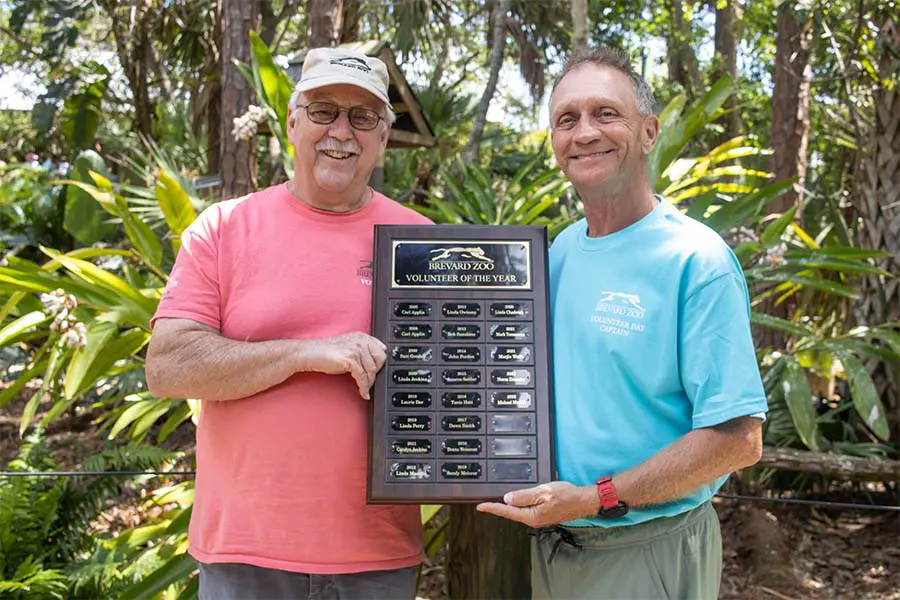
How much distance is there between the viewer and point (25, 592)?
3.49 metres

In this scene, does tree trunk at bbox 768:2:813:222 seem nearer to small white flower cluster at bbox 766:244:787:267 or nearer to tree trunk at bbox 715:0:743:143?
tree trunk at bbox 715:0:743:143

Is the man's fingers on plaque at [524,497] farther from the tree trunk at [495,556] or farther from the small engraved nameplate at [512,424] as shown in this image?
the tree trunk at [495,556]

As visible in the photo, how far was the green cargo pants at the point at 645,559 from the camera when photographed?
1832 mm

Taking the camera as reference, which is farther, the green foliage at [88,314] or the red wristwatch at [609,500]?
the green foliage at [88,314]

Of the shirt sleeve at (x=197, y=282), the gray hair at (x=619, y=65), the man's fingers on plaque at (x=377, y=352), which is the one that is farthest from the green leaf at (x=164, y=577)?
the gray hair at (x=619, y=65)

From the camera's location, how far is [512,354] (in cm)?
191

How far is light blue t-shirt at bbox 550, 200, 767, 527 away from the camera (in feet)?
5.51

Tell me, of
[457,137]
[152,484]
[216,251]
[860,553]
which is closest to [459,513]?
[216,251]

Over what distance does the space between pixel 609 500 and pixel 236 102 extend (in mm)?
3786

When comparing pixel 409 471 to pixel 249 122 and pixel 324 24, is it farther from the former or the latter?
pixel 324 24

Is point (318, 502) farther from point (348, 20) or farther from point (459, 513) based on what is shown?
point (348, 20)

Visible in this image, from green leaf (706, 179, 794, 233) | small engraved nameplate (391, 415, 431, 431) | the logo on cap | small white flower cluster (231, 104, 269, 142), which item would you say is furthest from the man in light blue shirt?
small white flower cluster (231, 104, 269, 142)

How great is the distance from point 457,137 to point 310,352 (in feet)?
29.4

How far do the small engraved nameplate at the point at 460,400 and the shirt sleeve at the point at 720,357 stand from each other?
475 mm
